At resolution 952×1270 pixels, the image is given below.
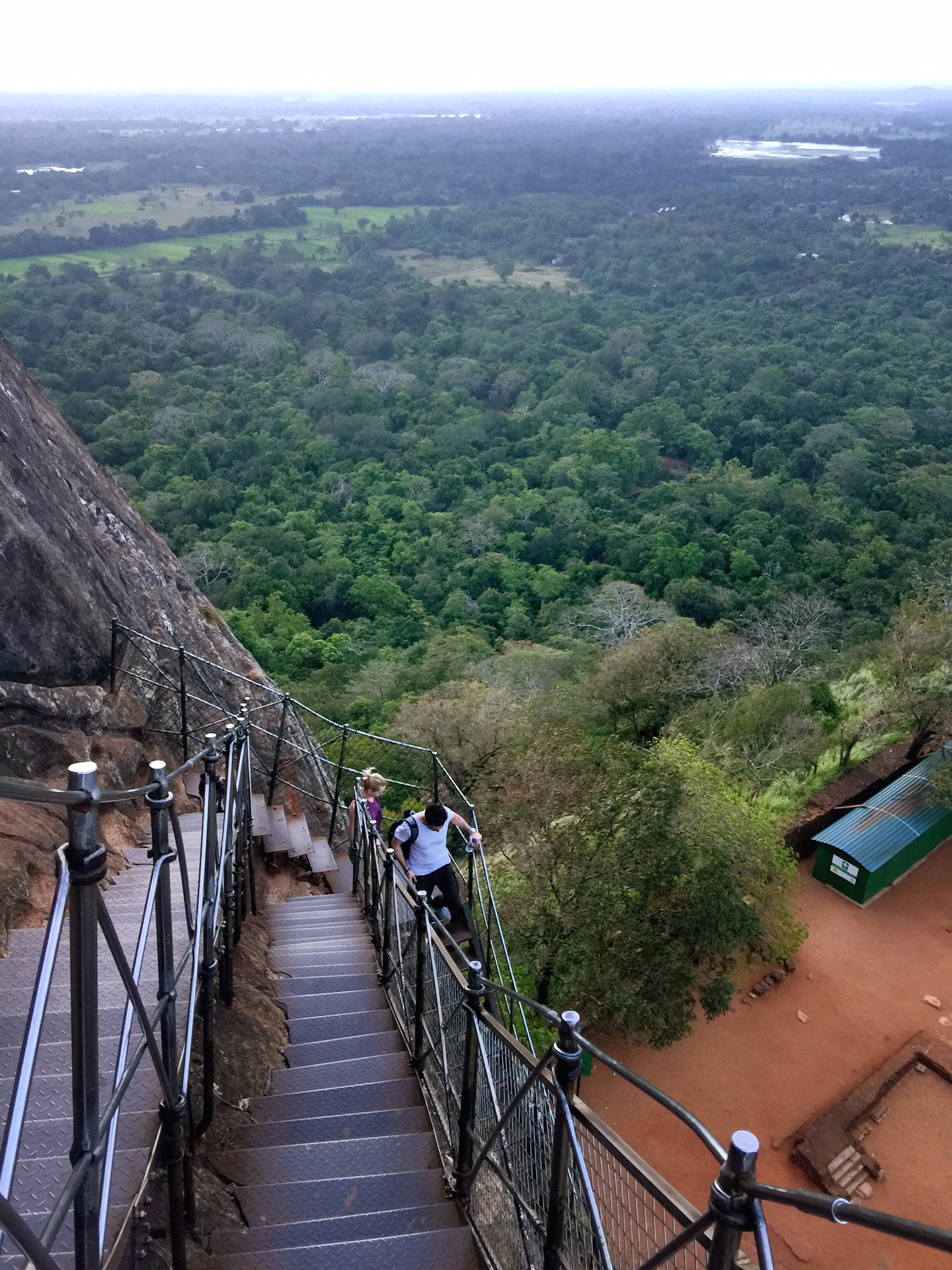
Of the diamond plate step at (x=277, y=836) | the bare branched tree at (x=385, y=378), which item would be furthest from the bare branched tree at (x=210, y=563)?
the diamond plate step at (x=277, y=836)

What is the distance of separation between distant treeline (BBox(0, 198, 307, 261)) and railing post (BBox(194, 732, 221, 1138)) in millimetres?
78453

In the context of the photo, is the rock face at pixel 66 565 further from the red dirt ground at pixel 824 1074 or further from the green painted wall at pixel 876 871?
the green painted wall at pixel 876 871

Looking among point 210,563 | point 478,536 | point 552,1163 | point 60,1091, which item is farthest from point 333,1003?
point 478,536

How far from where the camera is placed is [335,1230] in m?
3.03

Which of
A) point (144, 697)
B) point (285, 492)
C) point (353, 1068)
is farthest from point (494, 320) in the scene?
point (353, 1068)

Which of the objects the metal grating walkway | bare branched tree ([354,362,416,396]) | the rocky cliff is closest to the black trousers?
the metal grating walkway

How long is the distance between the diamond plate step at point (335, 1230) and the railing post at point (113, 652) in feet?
18.3

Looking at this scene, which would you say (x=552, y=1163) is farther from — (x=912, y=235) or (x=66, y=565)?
(x=912, y=235)

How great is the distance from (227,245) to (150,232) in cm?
855

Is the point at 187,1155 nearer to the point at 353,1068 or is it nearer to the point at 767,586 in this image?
the point at 353,1068

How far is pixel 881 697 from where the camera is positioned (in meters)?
14.6

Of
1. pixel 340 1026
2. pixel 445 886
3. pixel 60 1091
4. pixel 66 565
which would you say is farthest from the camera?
pixel 66 565

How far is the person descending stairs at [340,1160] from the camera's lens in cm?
291

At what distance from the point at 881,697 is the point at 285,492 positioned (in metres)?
27.2
